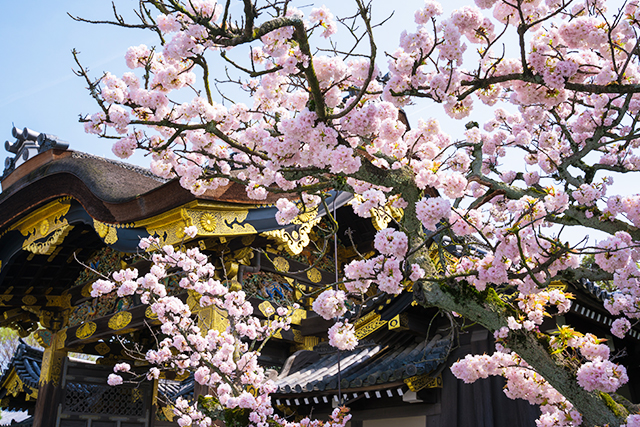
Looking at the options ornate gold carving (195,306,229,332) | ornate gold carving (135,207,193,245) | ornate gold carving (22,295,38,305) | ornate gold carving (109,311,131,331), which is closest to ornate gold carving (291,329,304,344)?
ornate gold carving (195,306,229,332)

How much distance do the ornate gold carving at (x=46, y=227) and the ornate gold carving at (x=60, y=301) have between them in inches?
64.3

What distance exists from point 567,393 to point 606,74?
196cm

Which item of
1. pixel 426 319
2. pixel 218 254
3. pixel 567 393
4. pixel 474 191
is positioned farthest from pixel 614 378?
pixel 218 254

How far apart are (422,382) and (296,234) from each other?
8.72 feet

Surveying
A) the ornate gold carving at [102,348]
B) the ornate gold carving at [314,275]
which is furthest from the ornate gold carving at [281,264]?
the ornate gold carving at [102,348]

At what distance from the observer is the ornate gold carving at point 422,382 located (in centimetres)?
505

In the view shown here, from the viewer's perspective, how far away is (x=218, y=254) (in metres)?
6.76

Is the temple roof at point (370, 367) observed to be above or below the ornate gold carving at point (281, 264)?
below

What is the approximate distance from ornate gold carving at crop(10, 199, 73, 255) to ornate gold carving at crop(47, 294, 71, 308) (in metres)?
1.63

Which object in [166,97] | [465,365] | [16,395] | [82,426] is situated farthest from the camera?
[16,395]

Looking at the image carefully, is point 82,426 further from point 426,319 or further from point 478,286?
point 478,286

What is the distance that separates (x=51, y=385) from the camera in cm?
913

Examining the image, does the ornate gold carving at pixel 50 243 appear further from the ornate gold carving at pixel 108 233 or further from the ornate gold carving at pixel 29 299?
the ornate gold carving at pixel 29 299

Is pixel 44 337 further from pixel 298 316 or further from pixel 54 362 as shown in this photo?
pixel 298 316
